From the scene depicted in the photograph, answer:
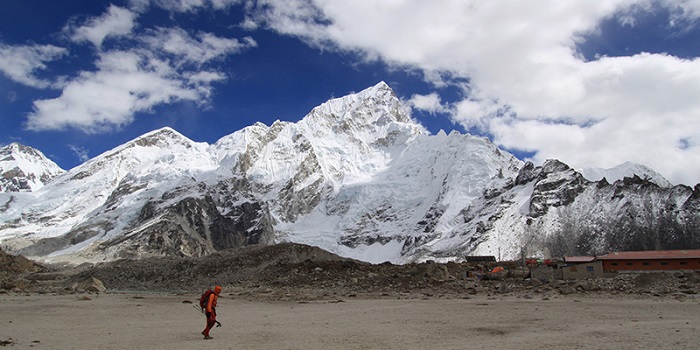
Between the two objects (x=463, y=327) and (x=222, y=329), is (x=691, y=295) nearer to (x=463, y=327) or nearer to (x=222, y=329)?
(x=463, y=327)

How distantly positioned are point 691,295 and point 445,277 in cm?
1708

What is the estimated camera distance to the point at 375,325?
19.6 m

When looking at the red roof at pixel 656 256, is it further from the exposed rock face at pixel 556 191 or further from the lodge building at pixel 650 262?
the exposed rock face at pixel 556 191

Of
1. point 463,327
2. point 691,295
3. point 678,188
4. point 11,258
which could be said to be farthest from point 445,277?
point 678,188

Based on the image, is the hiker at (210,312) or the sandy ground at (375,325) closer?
the sandy ground at (375,325)

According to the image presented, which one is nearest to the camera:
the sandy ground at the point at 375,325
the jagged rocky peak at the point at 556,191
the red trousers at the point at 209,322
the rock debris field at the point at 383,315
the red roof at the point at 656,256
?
the sandy ground at the point at 375,325

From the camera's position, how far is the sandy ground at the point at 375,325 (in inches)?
592

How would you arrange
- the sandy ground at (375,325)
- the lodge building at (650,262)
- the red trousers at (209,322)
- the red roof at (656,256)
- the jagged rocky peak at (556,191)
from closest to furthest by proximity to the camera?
the sandy ground at (375,325)
the red trousers at (209,322)
the lodge building at (650,262)
the red roof at (656,256)
the jagged rocky peak at (556,191)

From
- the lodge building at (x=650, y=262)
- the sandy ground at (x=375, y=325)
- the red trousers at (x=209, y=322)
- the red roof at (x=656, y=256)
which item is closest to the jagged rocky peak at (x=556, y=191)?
the red roof at (x=656, y=256)

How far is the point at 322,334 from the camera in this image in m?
17.5

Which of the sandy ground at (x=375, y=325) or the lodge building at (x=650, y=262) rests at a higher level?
the lodge building at (x=650, y=262)

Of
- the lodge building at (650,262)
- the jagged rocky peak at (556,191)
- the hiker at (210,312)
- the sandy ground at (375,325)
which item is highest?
the jagged rocky peak at (556,191)

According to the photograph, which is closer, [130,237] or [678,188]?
[678,188]

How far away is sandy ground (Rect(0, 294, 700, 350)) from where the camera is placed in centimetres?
1504
